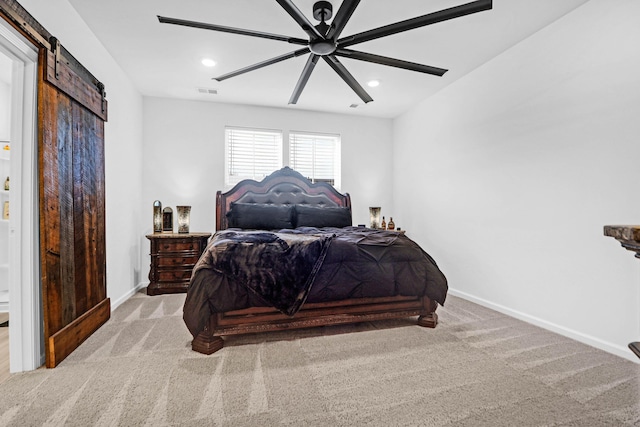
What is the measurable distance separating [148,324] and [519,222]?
142 inches

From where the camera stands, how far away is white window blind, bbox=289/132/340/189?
4863 mm

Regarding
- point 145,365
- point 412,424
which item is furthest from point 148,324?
point 412,424

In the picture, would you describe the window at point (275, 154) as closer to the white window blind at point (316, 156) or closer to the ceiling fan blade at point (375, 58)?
the white window blind at point (316, 156)

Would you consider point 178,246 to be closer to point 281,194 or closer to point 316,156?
point 281,194

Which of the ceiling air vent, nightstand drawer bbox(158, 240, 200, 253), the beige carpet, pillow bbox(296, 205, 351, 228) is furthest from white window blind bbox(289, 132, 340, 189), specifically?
the beige carpet

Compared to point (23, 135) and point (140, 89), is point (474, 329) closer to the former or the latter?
point (23, 135)

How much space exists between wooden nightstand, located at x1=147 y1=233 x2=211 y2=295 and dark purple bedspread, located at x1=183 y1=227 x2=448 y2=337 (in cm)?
166

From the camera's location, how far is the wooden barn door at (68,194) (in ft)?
6.24

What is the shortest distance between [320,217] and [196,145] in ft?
7.03

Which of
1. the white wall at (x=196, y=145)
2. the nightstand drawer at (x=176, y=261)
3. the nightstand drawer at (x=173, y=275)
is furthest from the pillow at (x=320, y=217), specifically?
the nightstand drawer at (x=173, y=275)

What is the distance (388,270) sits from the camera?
2537 millimetres

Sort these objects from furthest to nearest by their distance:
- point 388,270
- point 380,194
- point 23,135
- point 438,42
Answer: point 380,194
point 438,42
point 388,270
point 23,135

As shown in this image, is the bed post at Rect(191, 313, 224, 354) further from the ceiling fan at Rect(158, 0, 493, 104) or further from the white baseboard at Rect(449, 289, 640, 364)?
the white baseboard at Rect(449, 289, 640, 364)

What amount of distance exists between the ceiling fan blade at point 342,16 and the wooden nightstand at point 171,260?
286 cm
